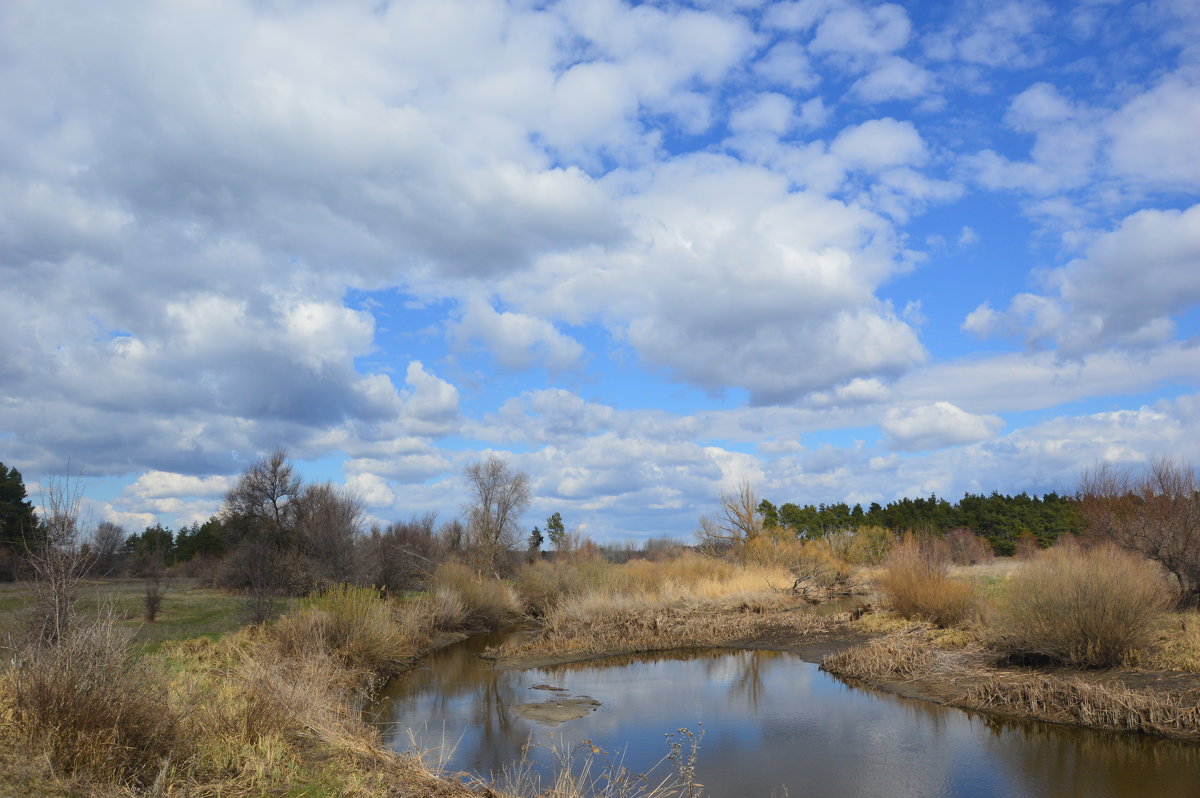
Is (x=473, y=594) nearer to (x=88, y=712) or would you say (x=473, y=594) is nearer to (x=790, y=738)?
(x=790, y=738)

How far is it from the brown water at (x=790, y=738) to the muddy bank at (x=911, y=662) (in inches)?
17.0

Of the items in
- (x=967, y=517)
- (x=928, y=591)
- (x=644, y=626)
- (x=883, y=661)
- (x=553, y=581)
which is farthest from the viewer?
(x=967, y=517)

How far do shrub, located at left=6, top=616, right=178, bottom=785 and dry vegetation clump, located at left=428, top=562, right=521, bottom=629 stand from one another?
2249cm

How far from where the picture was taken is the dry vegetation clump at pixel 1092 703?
1190 cm

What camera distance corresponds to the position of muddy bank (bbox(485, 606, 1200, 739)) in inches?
491

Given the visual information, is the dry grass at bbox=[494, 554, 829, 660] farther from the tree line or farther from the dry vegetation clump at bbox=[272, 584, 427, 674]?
the tree line

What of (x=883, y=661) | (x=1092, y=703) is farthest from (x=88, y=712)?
(x=883, y=661)

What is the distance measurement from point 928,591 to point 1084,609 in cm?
776

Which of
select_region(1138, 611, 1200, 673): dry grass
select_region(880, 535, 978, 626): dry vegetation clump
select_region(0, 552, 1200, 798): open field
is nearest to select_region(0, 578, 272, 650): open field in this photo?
select_region(0, 552, 1200, 798): open field

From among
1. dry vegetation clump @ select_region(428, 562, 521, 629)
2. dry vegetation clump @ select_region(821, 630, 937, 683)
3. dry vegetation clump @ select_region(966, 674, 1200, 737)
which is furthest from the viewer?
dry vegetation clump @ select_region(428, 562, 521, 629)

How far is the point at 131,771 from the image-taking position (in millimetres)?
7367

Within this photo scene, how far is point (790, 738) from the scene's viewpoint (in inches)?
512

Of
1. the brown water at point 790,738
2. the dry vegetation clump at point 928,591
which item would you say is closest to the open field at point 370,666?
the dry vegetation clump at point 928,591

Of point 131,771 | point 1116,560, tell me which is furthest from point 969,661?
point 131,771
